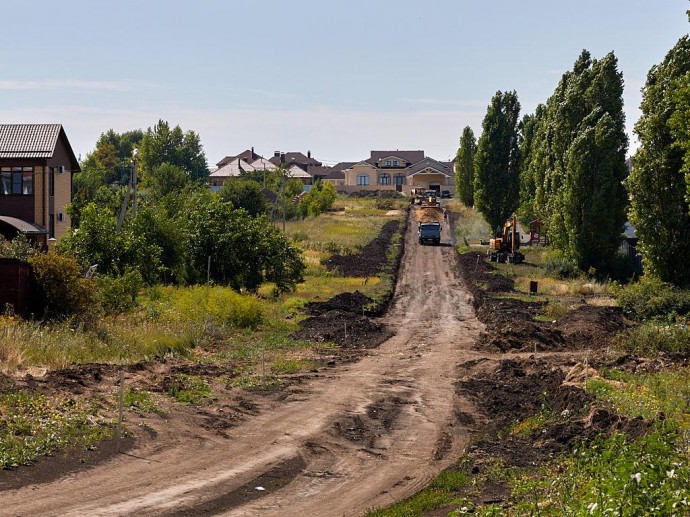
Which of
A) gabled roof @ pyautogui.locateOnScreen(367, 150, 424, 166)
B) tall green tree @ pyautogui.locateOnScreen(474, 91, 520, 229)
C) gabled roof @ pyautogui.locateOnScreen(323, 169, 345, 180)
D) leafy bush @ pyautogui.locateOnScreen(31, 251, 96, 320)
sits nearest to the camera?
leafy bush @ pyautogui.locateOnScreen(31, 251, 96, 320)

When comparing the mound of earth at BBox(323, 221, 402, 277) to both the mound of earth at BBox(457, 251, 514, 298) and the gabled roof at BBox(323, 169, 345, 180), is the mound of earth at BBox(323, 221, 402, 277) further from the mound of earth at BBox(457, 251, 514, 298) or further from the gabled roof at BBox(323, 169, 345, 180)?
the gabled roof at BBox(323, 169, 345, 180)

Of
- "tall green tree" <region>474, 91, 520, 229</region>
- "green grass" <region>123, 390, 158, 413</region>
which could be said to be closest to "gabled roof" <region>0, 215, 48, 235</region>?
"green grass" <region>123, 390, 158, 413</region>

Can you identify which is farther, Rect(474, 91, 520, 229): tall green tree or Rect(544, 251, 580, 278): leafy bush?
Rect(474, 91, 520, 229): tall green tree

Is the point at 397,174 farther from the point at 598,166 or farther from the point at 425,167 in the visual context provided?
the point at 598,166

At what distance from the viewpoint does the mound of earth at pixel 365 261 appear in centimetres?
5678

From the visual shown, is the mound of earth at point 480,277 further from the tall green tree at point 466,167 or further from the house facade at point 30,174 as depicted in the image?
Answer: the tall green tree at point 466,167

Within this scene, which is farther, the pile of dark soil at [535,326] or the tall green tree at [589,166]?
the tall green tree at [589,166]

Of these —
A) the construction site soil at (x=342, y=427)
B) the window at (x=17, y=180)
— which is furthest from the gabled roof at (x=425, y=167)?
the construction site soil at (x=342, y=427)

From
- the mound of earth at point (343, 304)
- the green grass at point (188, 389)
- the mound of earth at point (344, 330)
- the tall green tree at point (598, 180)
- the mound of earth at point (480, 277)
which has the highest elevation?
the tall green tree at point (598, 180)

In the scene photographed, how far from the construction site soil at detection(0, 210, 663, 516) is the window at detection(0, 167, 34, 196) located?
2458cm

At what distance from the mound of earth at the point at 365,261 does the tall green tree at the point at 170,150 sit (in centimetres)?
8312

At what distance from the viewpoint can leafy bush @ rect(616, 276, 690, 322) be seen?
3703cm

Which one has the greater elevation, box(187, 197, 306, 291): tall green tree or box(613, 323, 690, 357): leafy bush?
box(187, 197, 306, 291): tall green tree

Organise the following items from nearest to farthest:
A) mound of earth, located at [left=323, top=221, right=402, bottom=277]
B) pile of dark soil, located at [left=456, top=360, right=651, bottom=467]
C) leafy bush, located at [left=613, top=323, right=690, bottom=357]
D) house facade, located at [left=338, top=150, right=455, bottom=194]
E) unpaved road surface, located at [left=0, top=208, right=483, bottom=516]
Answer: unpaved road surface, located at [left=0, top=208, right=483, bottom=516] → pile of dark soil, located at [left=456, top=360, right=651, bottom=467] → leafy bush, located at [left=613, top=323, right=690, bottom=357] → mound of earth, located at [left=323, top=221, right=402, bottom=277] → house facade, located at [left=338, top=150, right=455, bottom=194]
